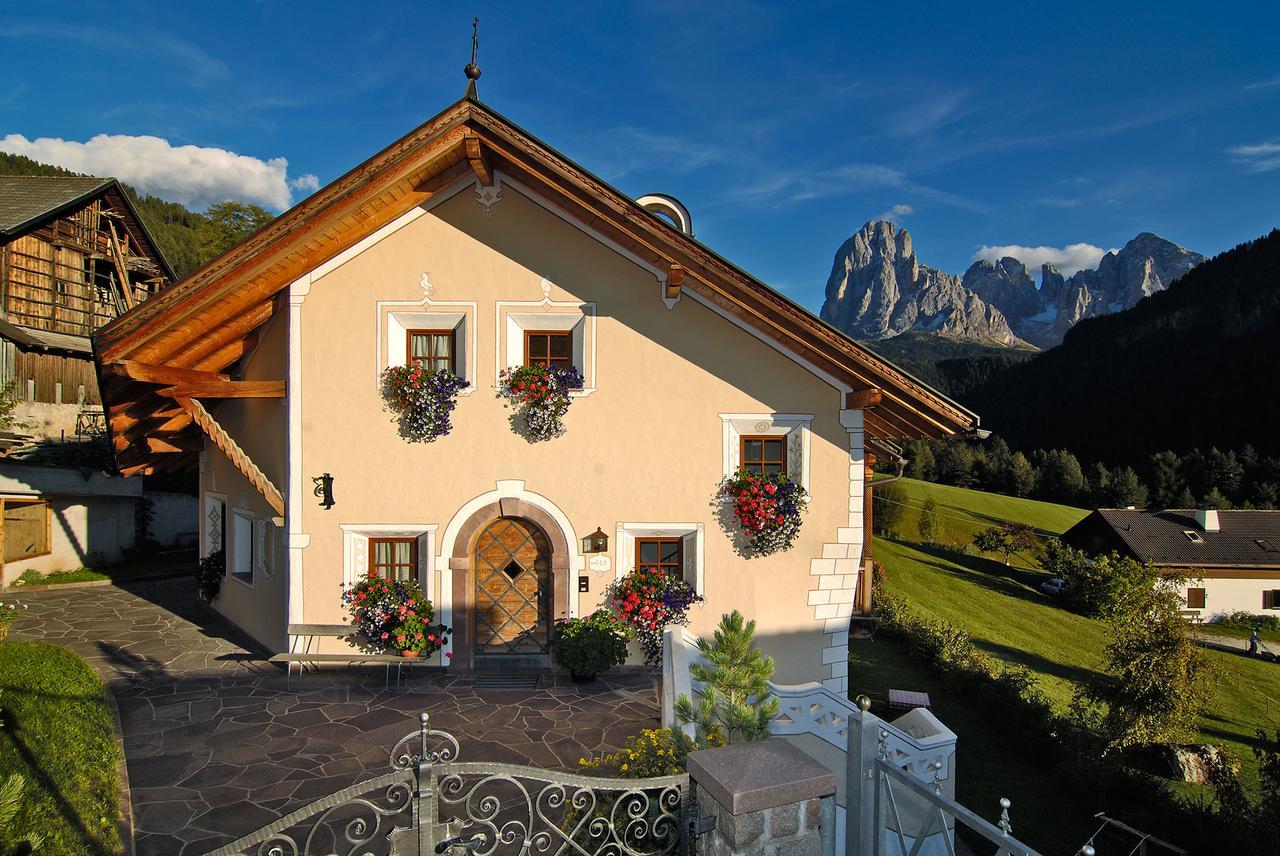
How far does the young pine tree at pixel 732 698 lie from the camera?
577cm

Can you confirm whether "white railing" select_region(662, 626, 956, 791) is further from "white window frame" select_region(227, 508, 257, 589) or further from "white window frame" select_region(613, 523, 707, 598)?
"white window frame" select_region(227, 508, 257, 589)

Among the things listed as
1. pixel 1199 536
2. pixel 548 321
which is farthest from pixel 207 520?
pixel 1199 536

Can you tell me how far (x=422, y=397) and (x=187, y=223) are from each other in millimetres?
61867

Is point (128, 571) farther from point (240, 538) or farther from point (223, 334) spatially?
point (223, 334)

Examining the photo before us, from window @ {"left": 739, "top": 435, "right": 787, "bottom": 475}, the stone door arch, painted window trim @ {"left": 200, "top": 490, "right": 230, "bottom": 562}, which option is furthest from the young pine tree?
painted window trim @ {"left": 200, "top": 490, "right": 230, "bottom": 562}

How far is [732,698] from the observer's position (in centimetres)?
599

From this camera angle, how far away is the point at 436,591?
962cm

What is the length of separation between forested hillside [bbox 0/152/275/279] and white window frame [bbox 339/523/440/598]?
8905 millimetres

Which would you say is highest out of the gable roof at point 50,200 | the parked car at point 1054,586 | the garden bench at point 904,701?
the gable roof at point 50,200

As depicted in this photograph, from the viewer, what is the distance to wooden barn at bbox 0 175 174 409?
26.9m

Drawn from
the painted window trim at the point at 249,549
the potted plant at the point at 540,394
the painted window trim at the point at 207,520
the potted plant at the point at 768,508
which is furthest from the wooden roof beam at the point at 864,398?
the painted window trim at the point at 207,520

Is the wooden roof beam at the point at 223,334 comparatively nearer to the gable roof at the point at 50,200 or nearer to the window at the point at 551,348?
the window at the point at 551,348

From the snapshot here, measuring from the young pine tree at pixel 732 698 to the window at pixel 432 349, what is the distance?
5.90 metres

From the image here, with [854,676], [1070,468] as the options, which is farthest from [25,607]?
[1070,468]
